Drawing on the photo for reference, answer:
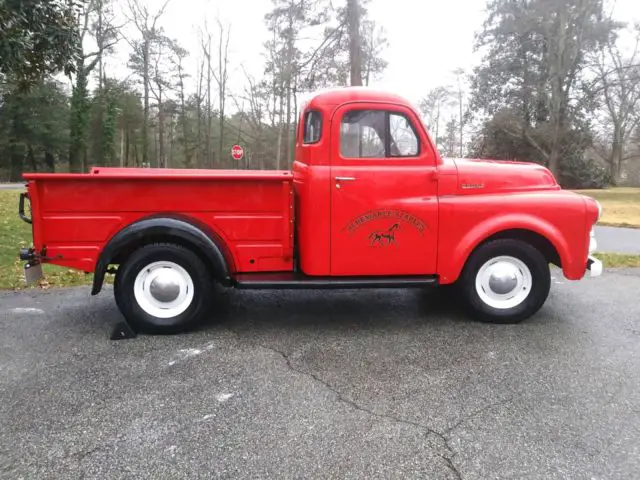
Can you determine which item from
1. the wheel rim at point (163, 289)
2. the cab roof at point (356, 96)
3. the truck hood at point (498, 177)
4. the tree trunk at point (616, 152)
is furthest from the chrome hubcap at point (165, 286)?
the tree trunk at point (616, 152)

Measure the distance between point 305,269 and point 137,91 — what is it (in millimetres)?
41537

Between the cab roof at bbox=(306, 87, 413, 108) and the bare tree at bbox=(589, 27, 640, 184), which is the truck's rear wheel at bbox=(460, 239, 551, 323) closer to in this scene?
the cab roof at bbox=(306, 87, 413, 108)

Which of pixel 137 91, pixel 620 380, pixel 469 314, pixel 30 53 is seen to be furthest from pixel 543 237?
pixel 137 91

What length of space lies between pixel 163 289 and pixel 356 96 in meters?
2.43

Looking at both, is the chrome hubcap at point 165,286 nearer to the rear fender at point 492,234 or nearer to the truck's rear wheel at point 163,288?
the truck's rear wheel at point 163,288

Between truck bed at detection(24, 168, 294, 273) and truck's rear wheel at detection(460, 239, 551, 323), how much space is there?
1792 millimetres

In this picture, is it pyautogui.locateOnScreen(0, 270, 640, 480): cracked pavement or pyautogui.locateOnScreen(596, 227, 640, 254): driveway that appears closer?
pyautogui.locateOnScreen(0, 270, 640, 480): cracked pavement

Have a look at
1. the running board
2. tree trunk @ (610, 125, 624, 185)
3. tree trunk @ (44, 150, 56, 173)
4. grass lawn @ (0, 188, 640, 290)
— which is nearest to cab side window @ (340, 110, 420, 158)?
the running board

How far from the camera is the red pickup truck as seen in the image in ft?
13.1

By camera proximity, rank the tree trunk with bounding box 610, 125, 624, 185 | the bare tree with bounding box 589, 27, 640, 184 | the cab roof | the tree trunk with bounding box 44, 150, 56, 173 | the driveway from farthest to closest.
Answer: the tree trunk with bounding box 44, 150, 56, 173 → the tree trunk with bounding box 610, 125, 624, 185 → the bare tree with bounding box 589, 27, 640, 184 → the driveway → the cab roof

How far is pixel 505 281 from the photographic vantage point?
4438mm

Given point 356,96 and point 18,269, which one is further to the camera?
point 18,269

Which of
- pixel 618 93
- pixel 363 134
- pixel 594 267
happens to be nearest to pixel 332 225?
pixel 363 134

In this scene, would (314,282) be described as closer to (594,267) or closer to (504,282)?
(504,282)
